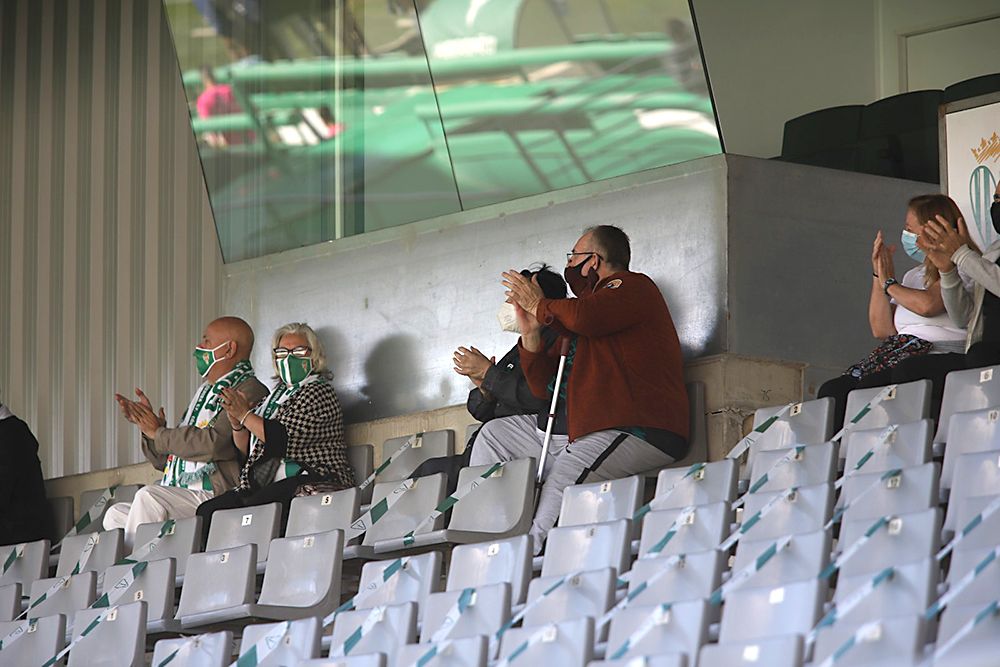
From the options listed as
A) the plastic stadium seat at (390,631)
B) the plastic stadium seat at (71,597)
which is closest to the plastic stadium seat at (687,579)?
the plastic stadium seat at (390,631)

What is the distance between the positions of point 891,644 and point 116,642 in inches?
112

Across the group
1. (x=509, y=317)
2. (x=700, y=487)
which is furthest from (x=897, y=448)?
(x=509, y=317)

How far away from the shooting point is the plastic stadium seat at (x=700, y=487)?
17.6 ft

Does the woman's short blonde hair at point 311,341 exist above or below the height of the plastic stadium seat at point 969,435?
below

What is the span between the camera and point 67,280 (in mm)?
10219

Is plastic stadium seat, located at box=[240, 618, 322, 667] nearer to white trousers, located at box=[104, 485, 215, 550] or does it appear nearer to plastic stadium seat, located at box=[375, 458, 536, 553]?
plastic stadium seat, located at box=[375, 458, 536, 553]

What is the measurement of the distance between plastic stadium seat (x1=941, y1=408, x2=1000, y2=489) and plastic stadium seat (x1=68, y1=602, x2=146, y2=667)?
2.46m

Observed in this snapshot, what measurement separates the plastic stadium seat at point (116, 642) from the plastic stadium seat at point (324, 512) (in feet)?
2.80

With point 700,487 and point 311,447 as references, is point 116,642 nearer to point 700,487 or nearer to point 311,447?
point 311,447

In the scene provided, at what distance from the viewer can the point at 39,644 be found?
5.94m

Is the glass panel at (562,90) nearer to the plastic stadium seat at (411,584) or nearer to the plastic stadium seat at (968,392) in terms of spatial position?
the plastic stadium seat at (968,392)

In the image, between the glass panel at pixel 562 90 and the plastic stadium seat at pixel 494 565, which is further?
the glass panel at pixel 562 90

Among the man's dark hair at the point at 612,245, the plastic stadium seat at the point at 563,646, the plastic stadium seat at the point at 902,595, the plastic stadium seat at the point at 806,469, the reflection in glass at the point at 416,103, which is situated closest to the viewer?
the plastic stadium seat at the point at 902,595

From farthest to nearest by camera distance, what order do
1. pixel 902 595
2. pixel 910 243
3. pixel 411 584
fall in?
pixel 910 243 → pixel 411 584 → pixel 902 595
